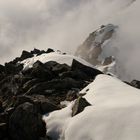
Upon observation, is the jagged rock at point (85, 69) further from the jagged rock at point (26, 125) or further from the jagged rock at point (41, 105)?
the jagged rock at point (26, 125)

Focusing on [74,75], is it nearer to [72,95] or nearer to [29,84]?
[29,84]

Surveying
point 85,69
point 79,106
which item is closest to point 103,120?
point 79,106

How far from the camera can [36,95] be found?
29625 millimetres

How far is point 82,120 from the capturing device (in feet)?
67.3

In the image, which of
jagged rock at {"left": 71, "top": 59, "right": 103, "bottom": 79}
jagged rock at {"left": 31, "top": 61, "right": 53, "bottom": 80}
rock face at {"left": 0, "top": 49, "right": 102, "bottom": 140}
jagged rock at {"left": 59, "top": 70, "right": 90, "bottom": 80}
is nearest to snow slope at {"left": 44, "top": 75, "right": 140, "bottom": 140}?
rock face at {"left": 0, "top": 49, "right": 102, "bottom": 140}

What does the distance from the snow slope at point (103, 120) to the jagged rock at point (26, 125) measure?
2.74 feet

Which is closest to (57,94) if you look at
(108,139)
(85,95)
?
(85,95)

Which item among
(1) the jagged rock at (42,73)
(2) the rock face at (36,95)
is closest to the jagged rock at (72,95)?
(2) the rock face at (36,95)

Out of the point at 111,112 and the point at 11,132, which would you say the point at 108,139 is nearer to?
the point at 111,112

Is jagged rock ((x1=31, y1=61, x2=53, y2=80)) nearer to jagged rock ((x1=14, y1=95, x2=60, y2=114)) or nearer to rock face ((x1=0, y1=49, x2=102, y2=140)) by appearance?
rock face ((x1=0, y1=49, x2=102, y2=140))

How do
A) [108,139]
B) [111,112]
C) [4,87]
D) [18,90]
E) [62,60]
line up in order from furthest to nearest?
[62,60] → [4,87] → [18,90] → [111,112] → [108,139]

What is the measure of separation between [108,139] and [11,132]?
17.4ft

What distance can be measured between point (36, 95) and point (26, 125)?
887 centimetres

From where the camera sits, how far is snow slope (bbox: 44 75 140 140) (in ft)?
61.7
